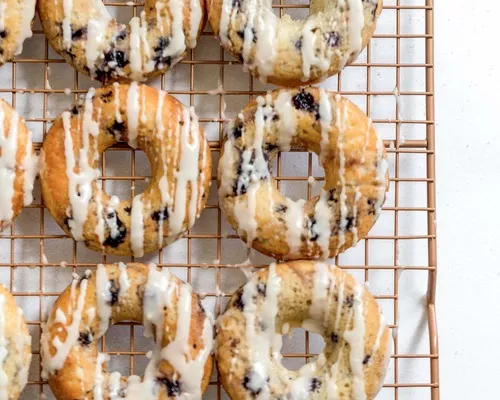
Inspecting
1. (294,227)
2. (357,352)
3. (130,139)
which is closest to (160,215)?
(130,139)

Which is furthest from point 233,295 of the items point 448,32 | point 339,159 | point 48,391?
point 448,32

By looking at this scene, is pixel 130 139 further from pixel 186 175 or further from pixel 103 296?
pixel 103 296

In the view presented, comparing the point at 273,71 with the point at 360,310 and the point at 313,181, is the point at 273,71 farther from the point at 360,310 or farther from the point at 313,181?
the point at 360,310

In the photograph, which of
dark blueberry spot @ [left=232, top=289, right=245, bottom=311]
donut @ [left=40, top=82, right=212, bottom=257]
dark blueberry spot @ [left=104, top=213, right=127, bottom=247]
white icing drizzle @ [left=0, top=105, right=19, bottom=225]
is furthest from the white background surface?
white icing drizzle @ [left=0, top=105, right=19, bottom=225]

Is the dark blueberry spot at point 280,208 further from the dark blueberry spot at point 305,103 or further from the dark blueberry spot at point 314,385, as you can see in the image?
the dark blueberry spot at point 314,385

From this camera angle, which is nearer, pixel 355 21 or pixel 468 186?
pixel 355 21

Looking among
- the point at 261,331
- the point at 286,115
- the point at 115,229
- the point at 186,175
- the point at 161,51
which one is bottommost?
the point at 261,331
